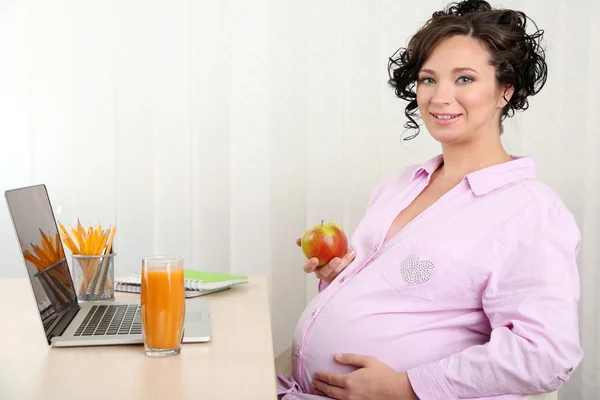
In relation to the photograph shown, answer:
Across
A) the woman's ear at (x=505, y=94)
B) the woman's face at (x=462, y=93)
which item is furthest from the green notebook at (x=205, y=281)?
the woman's ear at (x=505, y=94)

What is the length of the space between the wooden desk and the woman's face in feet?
1.88

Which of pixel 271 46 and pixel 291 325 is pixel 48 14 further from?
pixel 291 325

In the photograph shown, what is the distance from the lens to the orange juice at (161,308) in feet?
3.50

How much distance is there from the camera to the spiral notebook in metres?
1.63

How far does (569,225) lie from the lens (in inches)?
53.2

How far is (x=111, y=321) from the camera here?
4.25 ft

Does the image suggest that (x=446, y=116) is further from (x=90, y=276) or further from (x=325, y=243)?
(x=90, y=276)

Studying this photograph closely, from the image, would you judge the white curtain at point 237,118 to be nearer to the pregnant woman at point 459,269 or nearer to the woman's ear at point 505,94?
the pregnant woman at point 459,269

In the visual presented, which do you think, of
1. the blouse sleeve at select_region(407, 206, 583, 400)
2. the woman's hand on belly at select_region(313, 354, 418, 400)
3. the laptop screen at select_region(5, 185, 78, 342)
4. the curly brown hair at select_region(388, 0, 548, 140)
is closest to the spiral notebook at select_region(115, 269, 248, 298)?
the laptop screen at select_region(5, 185, 78, 342)

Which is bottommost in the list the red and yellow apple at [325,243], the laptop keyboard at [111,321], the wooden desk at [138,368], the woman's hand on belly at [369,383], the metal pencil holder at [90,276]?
the woman's hand on belly at [369,383]

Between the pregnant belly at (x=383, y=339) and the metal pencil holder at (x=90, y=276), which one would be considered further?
the metal pencil holder at (x=90, y=276)

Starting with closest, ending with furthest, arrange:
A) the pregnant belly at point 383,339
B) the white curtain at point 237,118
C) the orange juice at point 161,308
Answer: the orange juice at point 161,308, the pregnant belly at point 383,339, the white curtain at point 237,118

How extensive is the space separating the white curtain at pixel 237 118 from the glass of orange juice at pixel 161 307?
1353mm

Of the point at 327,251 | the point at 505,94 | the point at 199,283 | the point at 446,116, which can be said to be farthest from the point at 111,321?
the point at 505,94
